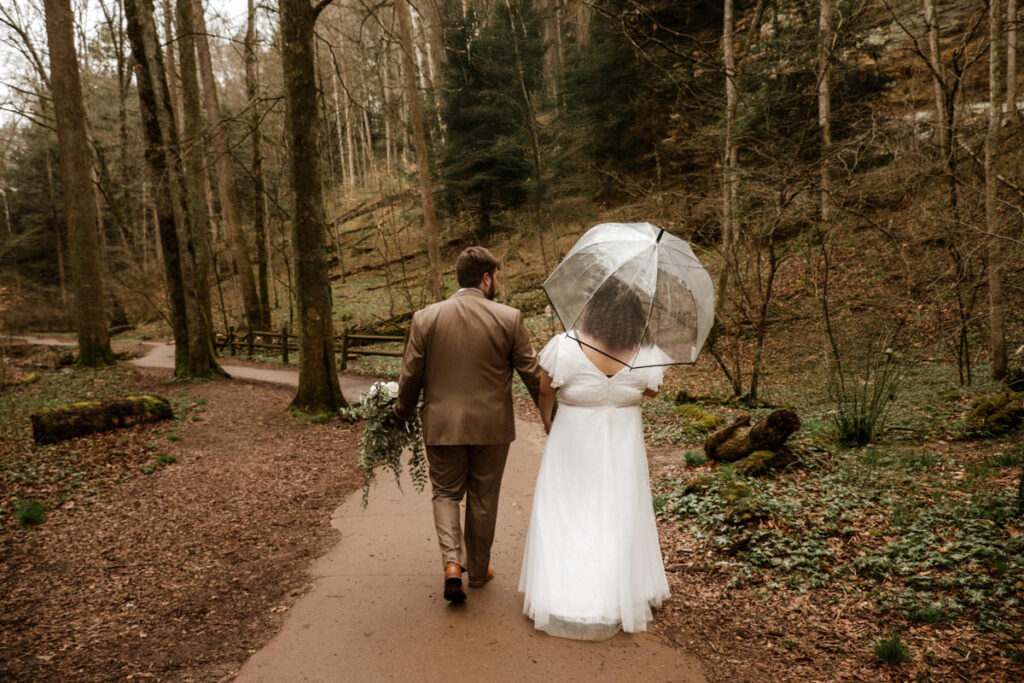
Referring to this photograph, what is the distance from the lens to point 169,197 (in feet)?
42.1

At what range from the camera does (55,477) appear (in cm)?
654

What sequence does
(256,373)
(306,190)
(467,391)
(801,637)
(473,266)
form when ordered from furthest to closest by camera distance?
(256,373) → (306,190) → (473,266) → (467,391) → (801,637)

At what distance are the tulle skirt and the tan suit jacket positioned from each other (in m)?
0.43

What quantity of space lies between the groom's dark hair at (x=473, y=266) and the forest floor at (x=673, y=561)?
244 cm

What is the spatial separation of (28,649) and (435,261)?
1457cm

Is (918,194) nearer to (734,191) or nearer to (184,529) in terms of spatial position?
(734,191)

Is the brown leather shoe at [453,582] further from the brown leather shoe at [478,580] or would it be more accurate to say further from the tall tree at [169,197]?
the tall tree at [169,197]

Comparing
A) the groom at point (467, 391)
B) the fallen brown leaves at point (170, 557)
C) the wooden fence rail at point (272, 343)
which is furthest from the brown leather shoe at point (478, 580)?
the wooden fence rail at point (272, 343)

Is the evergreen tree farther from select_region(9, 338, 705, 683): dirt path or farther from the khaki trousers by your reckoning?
the khaki trousers

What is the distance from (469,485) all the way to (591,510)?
85 cm

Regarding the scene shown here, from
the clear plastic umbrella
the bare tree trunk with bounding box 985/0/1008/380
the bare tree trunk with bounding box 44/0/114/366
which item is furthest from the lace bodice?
the bare tree trunk with bounding box 44/0/114/366

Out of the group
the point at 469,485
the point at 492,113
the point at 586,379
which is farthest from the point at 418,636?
the point at 492,113

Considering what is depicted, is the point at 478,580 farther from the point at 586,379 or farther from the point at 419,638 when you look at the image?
the point at 586,379

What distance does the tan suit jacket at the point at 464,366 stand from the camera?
3.67 m
